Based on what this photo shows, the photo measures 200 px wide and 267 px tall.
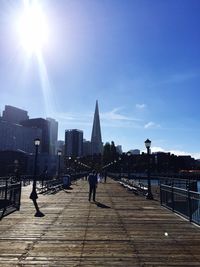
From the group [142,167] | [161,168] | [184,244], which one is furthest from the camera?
[161,168]

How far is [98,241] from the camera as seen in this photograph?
9672 millimetres

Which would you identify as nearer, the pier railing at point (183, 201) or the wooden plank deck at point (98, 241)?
the wooden plank deck at point (98, 241)

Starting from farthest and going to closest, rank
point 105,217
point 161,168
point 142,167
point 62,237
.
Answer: point 161,168, point 142,167, point 105,217, point 62,237

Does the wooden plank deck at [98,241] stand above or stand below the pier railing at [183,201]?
below

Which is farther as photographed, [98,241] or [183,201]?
[183,201]

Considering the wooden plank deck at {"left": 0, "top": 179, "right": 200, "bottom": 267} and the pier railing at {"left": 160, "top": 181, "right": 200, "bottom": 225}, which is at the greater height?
the pier railing at {"left": 160, "top": 181, "right": 200, "bottom": 225}

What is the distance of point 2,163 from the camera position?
15100cm

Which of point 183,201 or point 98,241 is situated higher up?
point 183,201

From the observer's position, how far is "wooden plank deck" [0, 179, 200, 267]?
302 inches

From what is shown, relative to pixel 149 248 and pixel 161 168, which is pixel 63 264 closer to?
pixel 149 248

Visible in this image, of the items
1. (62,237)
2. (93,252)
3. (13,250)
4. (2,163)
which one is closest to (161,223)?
(62,237)

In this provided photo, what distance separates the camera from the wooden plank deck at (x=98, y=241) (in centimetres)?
767

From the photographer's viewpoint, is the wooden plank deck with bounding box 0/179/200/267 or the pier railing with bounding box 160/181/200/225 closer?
the wooden plank deck with bounding box 0/179/200/267

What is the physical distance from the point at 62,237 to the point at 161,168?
180 metres
